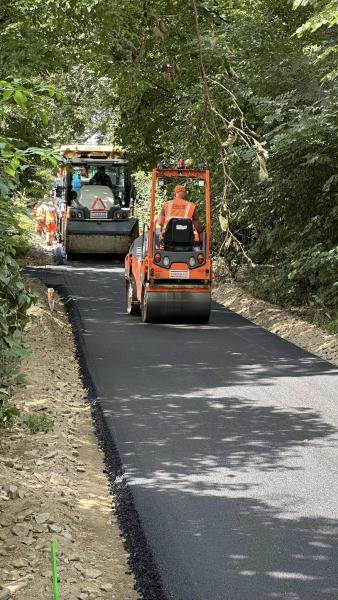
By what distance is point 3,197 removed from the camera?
6.55 m

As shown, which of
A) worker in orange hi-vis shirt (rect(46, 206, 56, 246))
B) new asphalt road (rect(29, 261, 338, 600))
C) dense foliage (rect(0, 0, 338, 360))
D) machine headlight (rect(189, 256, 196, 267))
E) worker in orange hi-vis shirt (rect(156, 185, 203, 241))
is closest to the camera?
new asphalt road (rect(29, 261, 338, 600))

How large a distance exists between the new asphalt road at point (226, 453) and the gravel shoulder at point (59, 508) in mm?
305

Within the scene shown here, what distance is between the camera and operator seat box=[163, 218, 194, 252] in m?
15.6

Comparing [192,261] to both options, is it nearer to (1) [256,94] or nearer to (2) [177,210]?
(2) [177,210]

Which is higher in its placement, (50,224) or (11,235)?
(11,235)

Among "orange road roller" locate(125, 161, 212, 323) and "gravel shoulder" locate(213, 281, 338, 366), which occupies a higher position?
"orange road roller" locate(125, 161, 212, 323)

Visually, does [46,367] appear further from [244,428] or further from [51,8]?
[51,8]

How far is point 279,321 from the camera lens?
1680 cm

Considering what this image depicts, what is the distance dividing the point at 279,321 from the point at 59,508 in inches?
406

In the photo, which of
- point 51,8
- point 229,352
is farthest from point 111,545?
point 51,8

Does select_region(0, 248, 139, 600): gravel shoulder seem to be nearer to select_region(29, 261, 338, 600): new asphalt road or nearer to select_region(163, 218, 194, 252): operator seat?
select_region(29, 261, 338, 600): new asphalt road

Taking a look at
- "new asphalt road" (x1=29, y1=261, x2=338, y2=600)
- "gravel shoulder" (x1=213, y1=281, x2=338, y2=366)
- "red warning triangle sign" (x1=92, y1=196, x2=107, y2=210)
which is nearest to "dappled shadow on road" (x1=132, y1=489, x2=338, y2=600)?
"new asphalt road" (x1=29, y1=261, x2=338, y2=600)

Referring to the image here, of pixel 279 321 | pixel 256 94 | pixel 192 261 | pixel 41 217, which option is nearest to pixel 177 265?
pixel 192 261

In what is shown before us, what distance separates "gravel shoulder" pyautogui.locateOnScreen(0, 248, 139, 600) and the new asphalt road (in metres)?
0.31
